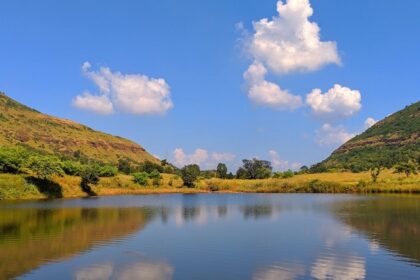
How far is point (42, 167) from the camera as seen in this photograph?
106 metres

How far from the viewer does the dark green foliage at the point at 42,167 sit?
349ft

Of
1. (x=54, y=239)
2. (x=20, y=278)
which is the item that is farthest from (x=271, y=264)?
(x=54, y=239)

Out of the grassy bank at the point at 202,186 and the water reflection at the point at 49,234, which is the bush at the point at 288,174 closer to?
the grassy bank at the point at 202,186

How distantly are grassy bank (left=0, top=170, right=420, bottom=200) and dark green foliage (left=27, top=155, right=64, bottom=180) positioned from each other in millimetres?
2060

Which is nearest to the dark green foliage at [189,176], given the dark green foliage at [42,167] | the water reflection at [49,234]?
the dark green foliage at [42,167]

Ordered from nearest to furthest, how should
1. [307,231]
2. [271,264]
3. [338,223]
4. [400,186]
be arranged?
1. [271,264]
2. [307,231]
3. [338,223]
4. [400,186]

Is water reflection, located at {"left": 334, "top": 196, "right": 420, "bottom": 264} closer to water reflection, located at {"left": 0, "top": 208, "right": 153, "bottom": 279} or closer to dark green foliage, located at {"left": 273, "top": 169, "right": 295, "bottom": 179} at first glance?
water reflection, located at {"left": 0, "top": 208, "right": 153, "bottom": 279}

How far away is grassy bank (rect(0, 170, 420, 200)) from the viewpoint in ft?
339

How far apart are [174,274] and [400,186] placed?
107 metres

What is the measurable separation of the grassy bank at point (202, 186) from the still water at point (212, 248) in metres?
50.7

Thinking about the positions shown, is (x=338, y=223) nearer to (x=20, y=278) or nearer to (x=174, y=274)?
(x=174, y=274)

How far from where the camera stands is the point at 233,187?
522ft

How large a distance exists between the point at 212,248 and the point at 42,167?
8174 cm

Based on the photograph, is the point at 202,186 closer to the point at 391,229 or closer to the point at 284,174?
the point at 284,174
